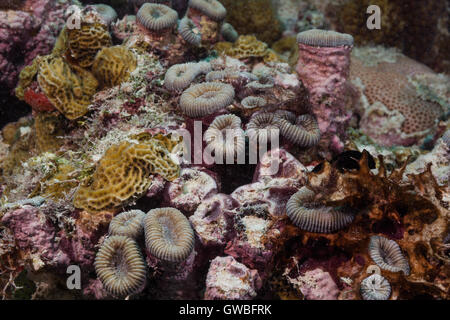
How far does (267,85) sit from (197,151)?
110 cm

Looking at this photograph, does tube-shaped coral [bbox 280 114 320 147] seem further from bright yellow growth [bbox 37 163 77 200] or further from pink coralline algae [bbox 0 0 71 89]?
pink coralline algae [bbox 0 0 71 89]

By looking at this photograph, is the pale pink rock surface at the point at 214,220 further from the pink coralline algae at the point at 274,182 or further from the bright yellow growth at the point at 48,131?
the bright yellow growth at the point at 48,131

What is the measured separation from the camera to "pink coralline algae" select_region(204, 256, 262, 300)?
2.51 meters

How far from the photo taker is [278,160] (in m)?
3.23

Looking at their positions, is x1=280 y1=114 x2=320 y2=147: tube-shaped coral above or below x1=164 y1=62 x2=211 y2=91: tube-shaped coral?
below

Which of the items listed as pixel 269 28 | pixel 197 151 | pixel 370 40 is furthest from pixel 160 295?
pixel 370 40

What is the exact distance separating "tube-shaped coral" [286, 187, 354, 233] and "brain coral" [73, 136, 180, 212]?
3.94ft

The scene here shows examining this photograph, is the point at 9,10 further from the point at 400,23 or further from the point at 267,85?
the point at 400,23

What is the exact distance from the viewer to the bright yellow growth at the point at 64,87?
4.09m

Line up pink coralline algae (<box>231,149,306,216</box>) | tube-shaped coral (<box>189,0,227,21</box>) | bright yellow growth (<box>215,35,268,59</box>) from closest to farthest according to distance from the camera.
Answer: pink coralline algae (<box>231,149,306,216</box>)
tube-shaped coral (<box>189,0,227,21</box>)
bright yellow growth (<box>215,35,268,59</box>)

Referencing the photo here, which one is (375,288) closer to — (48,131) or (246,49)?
(246,49)

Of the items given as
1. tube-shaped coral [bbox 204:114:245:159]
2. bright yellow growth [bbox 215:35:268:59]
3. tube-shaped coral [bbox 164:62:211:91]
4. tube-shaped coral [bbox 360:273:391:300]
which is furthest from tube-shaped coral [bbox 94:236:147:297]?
bright yellow growth [bbox 215:35:268:59]

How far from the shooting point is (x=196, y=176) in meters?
3.22

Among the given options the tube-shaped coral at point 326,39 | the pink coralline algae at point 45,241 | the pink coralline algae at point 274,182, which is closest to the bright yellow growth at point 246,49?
the tube-shaped coral at point 326,39
